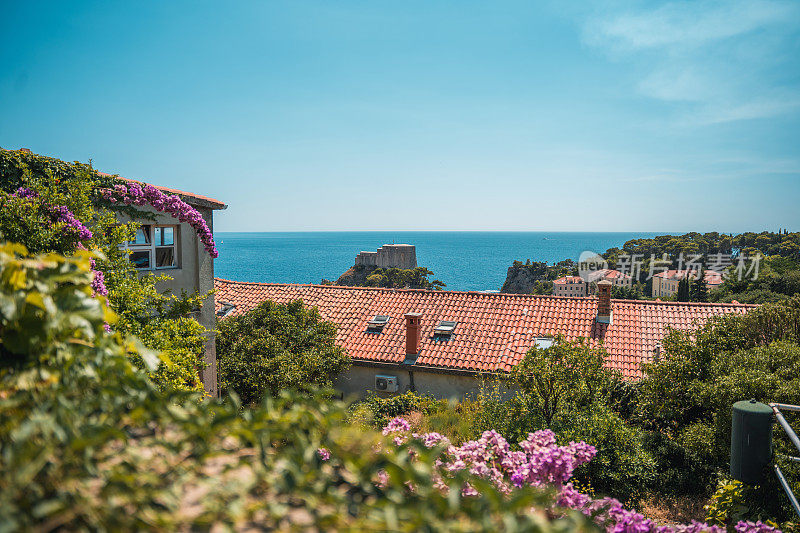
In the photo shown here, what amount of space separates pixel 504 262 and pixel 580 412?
160 m

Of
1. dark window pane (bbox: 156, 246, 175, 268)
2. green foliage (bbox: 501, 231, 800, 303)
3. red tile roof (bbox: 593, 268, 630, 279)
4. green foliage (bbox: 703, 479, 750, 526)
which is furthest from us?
red tile roof (bbox: 593, 268, 630, 279)

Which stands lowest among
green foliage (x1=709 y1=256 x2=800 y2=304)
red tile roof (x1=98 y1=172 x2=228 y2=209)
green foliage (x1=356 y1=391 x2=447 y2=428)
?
green foliage (x1=356 y1=391 x2=447 y2=428)

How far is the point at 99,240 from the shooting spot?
7.27m

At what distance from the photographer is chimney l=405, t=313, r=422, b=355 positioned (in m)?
17.6

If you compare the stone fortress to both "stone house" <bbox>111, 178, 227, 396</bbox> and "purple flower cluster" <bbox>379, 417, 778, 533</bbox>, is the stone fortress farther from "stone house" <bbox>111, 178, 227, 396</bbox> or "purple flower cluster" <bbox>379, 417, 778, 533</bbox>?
"purple flower cluster" <bbox>379, 417, 778, 533</bbox>

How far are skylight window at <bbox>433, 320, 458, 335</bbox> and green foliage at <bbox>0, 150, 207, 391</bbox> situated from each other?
35.1 ft

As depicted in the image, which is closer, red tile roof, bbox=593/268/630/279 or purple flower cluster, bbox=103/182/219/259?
purple flower cluster, bbox=103/182/219/259

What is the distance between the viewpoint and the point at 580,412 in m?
9.78

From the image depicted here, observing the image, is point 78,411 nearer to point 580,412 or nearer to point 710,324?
point 580,412

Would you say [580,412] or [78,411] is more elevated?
[78,411]

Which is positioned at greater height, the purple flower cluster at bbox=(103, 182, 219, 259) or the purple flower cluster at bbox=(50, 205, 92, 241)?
the purple flower cluster at bbox=(103, 182, 219, 259)

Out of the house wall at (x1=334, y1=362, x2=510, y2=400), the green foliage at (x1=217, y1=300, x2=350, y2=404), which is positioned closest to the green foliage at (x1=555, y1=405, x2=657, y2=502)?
the house wall at (x1=334, y1=362, x2=510, y2=400)

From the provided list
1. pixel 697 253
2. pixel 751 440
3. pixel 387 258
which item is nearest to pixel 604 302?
pixel 751 440

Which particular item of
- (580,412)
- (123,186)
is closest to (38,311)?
(123,186)
